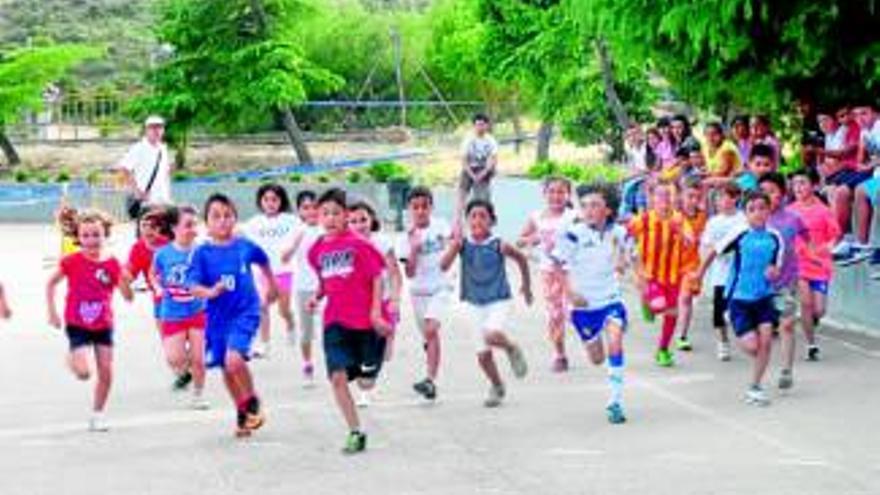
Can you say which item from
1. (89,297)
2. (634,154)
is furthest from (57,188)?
(89,297)

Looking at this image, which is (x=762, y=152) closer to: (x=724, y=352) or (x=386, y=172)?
(x=724, y=352)

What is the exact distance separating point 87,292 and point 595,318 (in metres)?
3.31

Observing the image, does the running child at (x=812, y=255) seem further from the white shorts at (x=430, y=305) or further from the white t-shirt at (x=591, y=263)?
the white shorts at (x=430, y=305)

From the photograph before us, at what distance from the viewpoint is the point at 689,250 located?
13844mm

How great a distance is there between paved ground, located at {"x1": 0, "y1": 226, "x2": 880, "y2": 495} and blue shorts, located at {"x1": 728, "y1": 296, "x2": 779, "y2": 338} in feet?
1.68

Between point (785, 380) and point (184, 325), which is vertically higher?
point (184, 325)

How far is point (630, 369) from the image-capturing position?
44.1 feet

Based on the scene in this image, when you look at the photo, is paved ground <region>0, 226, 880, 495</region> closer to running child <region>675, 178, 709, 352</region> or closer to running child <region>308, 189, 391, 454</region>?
running child <region>675, 178, 709, 352</region>

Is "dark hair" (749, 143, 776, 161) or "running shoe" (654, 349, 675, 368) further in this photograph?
"dark hair" (749, 143, 776, 161)

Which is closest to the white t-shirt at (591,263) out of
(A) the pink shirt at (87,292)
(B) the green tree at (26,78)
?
(A) the pink shirt at (87,292)

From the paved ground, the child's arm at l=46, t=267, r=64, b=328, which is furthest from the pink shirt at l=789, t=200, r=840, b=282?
the child's arm at l=46, t=267, r=64, b=328

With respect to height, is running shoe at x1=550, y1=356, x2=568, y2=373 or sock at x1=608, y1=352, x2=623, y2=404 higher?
sock at x1=608, y1=352, x2=623, y2=404

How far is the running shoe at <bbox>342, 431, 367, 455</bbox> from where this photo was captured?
10.1 m

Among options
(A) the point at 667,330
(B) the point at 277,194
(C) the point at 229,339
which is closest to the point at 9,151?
(B) the point at 277,194
